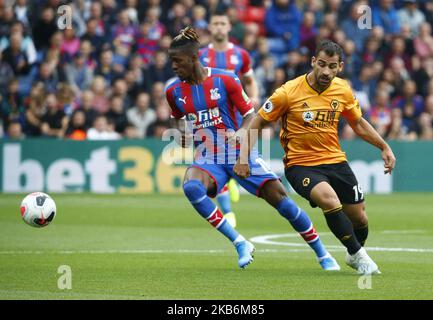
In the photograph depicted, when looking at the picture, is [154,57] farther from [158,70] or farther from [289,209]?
[289,209]

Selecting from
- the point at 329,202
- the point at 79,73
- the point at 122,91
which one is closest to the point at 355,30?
the point at 122,91

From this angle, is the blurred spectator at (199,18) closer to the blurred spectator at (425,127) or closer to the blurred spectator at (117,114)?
the blurred spectator at (117,114)

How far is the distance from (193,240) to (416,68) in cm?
1325

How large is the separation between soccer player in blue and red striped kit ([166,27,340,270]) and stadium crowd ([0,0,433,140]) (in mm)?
11600

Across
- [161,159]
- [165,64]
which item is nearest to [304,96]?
[161,159]

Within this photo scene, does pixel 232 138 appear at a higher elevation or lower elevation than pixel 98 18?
lower

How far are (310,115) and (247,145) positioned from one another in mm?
681

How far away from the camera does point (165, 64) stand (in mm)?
24234

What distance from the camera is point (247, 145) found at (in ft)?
34.6

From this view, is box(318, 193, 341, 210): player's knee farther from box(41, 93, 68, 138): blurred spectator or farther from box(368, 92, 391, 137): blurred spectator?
box(368, 92, 391, 137): blurred spectator

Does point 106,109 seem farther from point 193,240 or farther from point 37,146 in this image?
point 193,240

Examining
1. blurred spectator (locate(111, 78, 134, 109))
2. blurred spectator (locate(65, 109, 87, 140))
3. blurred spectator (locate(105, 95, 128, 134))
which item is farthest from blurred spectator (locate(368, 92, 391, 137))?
blurred spectator (locate(65, 109, 87, 140))

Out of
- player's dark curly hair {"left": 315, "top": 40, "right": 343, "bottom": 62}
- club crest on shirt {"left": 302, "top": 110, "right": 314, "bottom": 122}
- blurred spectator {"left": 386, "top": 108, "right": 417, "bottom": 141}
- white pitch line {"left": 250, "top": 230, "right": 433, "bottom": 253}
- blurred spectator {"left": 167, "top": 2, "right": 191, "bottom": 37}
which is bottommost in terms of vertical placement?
white pitch line {"left": 250, "top": 230, "right": 433, "bottom": 253}

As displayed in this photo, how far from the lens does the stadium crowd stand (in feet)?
75.3
